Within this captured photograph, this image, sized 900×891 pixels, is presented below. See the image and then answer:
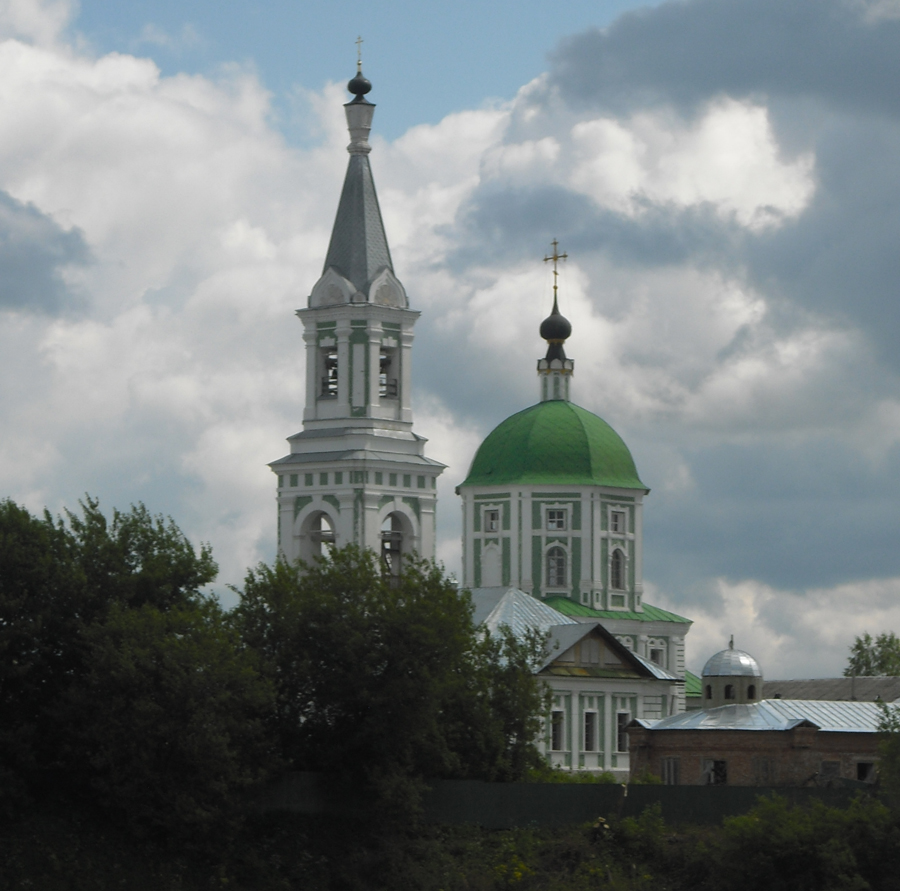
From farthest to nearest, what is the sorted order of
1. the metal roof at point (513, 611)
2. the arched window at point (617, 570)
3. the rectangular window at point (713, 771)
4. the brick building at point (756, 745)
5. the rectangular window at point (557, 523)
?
the arched window at point (617, 570), the rectangular window at point (557, 523), the metal roof at point (513, 611), the rectangular window at point (713, 771), the brick building at point (756, 745)

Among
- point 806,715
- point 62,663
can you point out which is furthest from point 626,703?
point 62,663

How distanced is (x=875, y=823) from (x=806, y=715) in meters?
12.9

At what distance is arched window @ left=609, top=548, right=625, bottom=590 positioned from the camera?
72.2 m

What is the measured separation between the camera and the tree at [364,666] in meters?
42.3

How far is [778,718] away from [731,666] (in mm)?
2536

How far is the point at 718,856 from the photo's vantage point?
41.7 m

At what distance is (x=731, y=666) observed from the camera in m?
55.8

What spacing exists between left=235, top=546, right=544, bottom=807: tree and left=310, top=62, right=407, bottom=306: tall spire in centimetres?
1642

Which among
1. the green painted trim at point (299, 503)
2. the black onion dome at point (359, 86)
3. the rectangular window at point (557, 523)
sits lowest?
the green painted trim at point (299, 503)

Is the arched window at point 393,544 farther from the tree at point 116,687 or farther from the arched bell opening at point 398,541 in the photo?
the tree at point 116,687

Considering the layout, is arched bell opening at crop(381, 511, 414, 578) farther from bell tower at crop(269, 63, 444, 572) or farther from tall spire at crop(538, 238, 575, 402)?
tall spire at crop(538, 238, 575, 402)

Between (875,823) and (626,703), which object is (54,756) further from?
(626,703)

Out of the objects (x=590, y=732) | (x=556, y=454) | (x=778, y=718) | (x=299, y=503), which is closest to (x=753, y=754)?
(x=778, y=718)

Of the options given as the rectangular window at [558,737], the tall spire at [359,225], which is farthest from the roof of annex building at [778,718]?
the tall spire at [359,225]
